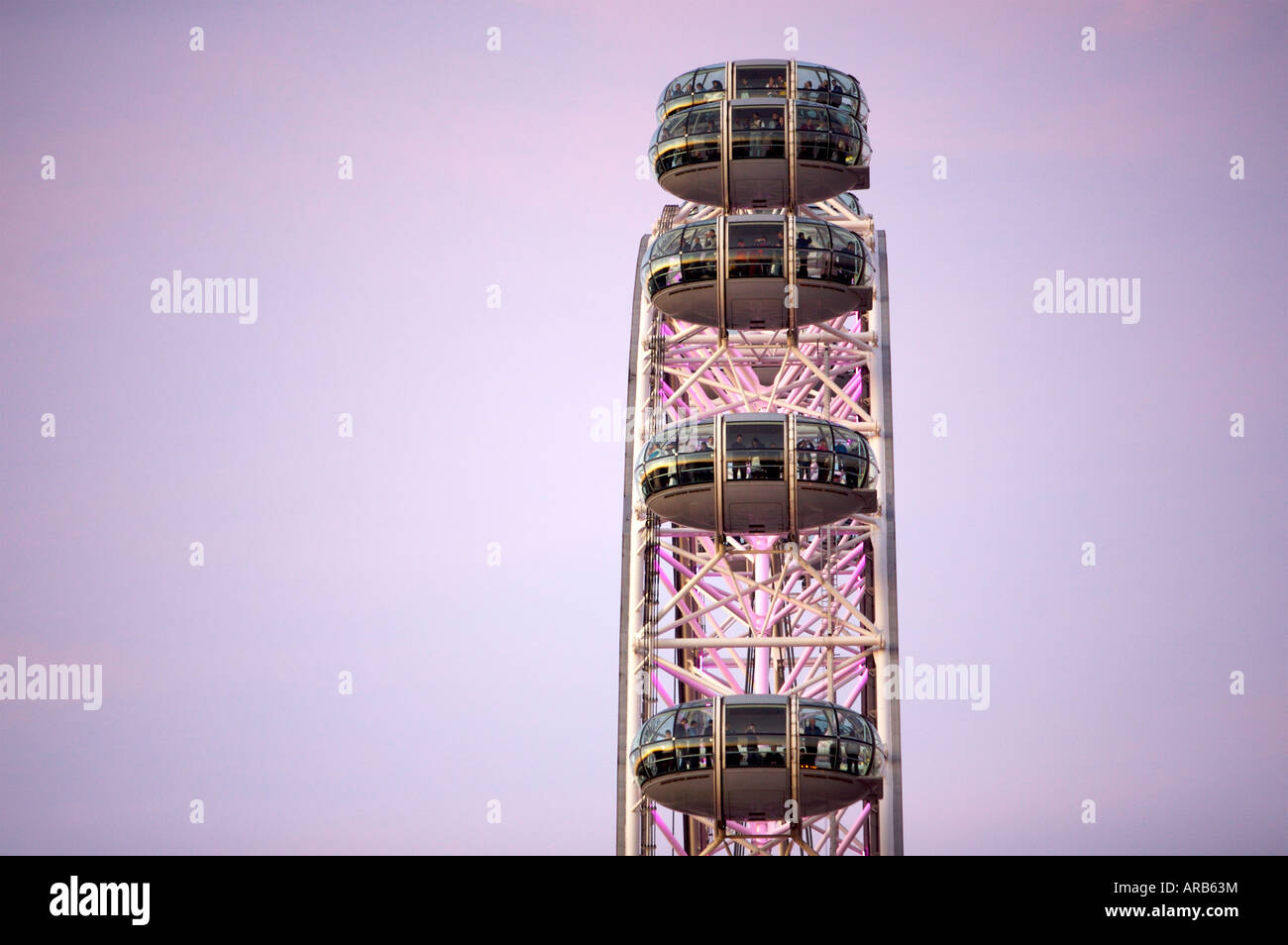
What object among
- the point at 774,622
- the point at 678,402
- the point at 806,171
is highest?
the point at 806,171

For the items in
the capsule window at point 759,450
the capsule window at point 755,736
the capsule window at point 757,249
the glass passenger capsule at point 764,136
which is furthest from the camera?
the glass passenger capsule at point 764,136

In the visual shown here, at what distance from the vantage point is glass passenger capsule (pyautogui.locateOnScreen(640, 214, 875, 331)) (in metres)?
48.1

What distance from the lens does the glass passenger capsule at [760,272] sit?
48062 mm

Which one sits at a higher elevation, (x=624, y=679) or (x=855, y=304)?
(x=855, y=304)

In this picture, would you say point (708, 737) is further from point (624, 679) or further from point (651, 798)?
point (624, 679)

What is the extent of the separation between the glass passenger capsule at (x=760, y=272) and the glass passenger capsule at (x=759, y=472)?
4127 millimetres

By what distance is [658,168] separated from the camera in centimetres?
5253

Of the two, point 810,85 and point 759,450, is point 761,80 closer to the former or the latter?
point 810,85

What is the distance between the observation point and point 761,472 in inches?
1767

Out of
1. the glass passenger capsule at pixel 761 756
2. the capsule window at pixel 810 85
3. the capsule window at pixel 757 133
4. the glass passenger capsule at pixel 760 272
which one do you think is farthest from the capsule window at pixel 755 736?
the capsule window at pixel 810 85

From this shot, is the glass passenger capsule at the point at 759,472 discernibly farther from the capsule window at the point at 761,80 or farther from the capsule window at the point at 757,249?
the capsule window at the point at 761,80
